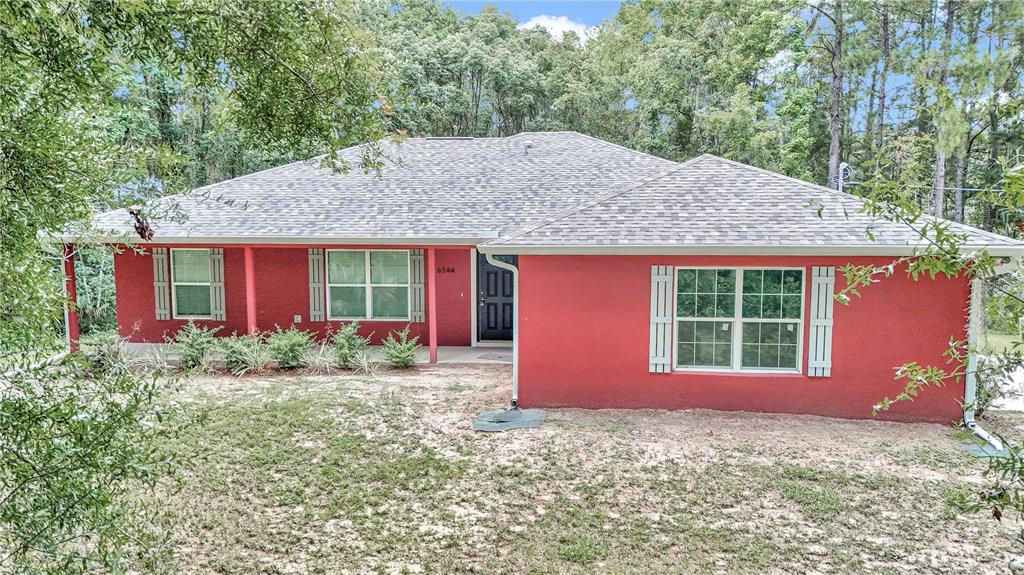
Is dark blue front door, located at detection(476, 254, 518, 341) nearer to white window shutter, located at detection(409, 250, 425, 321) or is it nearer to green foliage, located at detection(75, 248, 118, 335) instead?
white window shutter, located at detection(409, 250, 425, 321)

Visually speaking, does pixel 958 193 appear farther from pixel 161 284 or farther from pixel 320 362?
pixel 161 284

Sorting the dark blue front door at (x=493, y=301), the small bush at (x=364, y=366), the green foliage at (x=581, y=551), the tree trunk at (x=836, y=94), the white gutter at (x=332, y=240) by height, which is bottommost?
the green foliage at (x=581, y=551)

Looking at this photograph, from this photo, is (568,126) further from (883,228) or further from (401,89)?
(401,89)

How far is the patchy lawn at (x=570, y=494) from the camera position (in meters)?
4.24

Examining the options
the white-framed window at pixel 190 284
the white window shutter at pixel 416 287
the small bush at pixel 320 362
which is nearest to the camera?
the small bush at pixel 320 362

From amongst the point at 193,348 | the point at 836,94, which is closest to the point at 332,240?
the point at 193,348

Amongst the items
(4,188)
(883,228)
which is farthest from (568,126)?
(4,188)

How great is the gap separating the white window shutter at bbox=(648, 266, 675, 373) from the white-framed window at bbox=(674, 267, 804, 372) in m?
0.15

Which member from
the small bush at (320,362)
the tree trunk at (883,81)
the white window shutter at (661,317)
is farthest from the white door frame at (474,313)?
the tree trunk at (883,81)

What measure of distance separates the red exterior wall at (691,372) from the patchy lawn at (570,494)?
36 cm

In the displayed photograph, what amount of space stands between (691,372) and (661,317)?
832 millimetres

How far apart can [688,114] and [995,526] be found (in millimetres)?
20226

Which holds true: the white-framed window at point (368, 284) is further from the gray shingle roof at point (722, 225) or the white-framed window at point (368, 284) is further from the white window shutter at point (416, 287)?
the gray shingle roof at point (722, 225)

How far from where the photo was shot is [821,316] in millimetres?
7215
